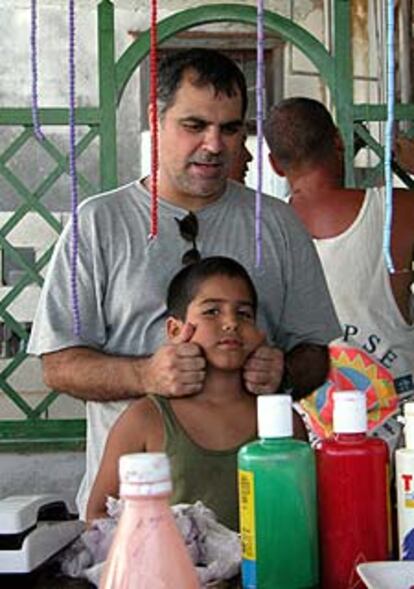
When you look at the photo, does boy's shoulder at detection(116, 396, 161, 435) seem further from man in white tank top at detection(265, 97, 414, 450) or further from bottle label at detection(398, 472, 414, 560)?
man in white tank top at detection(265, 97, 414, 450)

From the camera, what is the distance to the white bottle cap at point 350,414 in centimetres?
104

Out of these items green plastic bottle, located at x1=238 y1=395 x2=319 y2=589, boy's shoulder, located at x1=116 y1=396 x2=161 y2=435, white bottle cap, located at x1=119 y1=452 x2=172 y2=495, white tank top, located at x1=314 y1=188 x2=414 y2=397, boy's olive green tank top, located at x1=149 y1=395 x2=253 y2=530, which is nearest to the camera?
white bottle cap, located at x1=119 y1=452 x2=172 y2=495

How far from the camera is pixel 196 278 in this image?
1715 millimetres

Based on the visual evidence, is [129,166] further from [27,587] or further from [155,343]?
[27,587]

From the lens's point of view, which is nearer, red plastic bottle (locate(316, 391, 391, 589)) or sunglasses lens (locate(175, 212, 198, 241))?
red plastic bottle (locate(316, 391, 391, 589))

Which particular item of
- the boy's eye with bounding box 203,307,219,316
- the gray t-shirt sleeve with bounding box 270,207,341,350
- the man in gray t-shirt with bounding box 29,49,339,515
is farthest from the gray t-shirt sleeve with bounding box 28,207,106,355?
the gray t-shirt sleeve with bounding box 270,207,341,350

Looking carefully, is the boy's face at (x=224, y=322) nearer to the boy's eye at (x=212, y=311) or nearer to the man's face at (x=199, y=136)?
the boy's eye at (x=212, y=311)

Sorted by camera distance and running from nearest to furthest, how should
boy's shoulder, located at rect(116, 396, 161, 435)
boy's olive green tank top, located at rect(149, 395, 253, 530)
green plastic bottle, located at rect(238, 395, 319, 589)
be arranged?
green plastic bottle, located at rect(238, 395, 319, 589)
boy's olive green tank top, located at rect(149, 395, 253, 530)
boy's shoulder, located at rect(116, 396, 161, 435)

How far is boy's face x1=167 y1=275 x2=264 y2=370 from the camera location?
1628 millimetres

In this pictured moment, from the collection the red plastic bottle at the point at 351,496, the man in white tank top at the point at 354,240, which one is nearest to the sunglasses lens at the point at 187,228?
the man in white tank top at the point at 354,240

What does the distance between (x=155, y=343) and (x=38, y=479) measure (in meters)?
1.47

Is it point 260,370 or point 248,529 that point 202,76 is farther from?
point 248,529

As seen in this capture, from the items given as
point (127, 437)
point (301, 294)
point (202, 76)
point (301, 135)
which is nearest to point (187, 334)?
point (127, 437)

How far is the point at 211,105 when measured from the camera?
1778 millimetres
